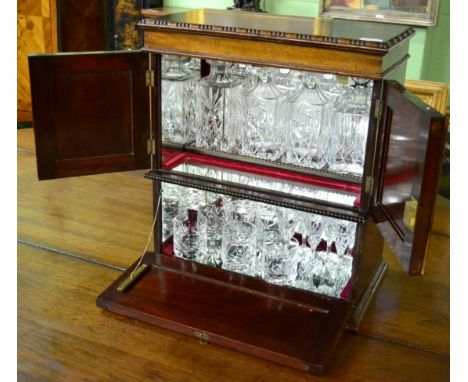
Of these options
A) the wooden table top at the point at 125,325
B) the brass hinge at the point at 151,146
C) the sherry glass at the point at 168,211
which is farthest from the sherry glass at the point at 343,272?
the brass hinge at the point at 151,146

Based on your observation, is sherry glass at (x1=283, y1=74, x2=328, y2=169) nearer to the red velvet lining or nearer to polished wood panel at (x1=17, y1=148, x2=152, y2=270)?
the red velvet lining

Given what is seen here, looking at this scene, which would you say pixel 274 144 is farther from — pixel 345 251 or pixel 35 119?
pixel 35 119

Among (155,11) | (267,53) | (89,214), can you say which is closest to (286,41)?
(267,53)

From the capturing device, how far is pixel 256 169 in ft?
7.14

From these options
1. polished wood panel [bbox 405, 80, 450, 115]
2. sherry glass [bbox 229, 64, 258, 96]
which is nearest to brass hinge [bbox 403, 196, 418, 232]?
sherry glass [bbox 229, 64, 258, 96]

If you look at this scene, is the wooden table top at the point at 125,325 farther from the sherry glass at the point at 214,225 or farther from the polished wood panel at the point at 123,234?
the sherry glass at the point at 214,225

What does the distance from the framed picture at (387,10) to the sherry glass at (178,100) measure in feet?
4.85

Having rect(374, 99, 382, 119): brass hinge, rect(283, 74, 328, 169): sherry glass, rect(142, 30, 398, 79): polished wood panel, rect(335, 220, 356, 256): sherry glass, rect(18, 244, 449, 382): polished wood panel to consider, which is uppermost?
rect(142, 30, 398, 79): polished wood panel

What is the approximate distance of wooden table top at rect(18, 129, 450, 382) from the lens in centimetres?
175

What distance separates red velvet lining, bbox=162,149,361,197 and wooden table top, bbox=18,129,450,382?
409mm

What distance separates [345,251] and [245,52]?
76 cm

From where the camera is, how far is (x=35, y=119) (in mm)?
1996
